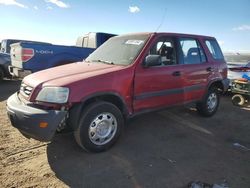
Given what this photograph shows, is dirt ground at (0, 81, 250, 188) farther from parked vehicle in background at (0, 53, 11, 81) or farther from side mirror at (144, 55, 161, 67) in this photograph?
parked vehicle in background at (0, 53, 11, 81)

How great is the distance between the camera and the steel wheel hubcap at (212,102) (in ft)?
20.1

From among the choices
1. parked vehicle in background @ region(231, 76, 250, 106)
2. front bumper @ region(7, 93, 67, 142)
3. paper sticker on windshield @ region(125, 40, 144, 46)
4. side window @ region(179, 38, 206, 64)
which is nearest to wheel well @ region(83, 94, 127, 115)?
front bumper @ region(7, 93, 67, 142)

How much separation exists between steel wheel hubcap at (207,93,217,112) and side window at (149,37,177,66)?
177 cm

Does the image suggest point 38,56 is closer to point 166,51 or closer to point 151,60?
point 166,51

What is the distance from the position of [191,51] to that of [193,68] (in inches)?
16.4

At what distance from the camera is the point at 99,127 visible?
3.88 meters

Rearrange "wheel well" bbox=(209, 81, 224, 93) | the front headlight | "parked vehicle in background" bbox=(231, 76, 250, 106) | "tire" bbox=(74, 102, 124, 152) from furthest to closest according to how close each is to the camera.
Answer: "parked vehicle in background" bbox=(231, 76, 250, 106), "wheel well" bbox=(209, 81, 224, 93), "tire" bbox=(74, 102, 124, 152), the front headlight

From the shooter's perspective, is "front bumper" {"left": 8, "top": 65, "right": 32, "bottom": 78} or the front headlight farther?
"front bumper" {"left": 8, "top": 65, "right": 32, "bottom": 78}

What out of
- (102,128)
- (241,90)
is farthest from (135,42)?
(241,90)

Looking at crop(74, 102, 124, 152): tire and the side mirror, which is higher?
the side mirror

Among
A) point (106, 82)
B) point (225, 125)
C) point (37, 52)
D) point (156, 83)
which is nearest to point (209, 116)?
point (225, 125)

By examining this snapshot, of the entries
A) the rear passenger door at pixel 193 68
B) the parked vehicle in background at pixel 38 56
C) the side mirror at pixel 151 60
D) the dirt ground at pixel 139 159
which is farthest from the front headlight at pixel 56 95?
the parked vehicle in background at pixel 38 56

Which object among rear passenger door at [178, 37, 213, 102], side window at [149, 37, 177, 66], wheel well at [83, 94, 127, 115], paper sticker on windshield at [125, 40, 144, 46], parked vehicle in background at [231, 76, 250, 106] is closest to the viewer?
wheel well at [83, 94, 127, 115]

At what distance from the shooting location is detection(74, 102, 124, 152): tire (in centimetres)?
365
